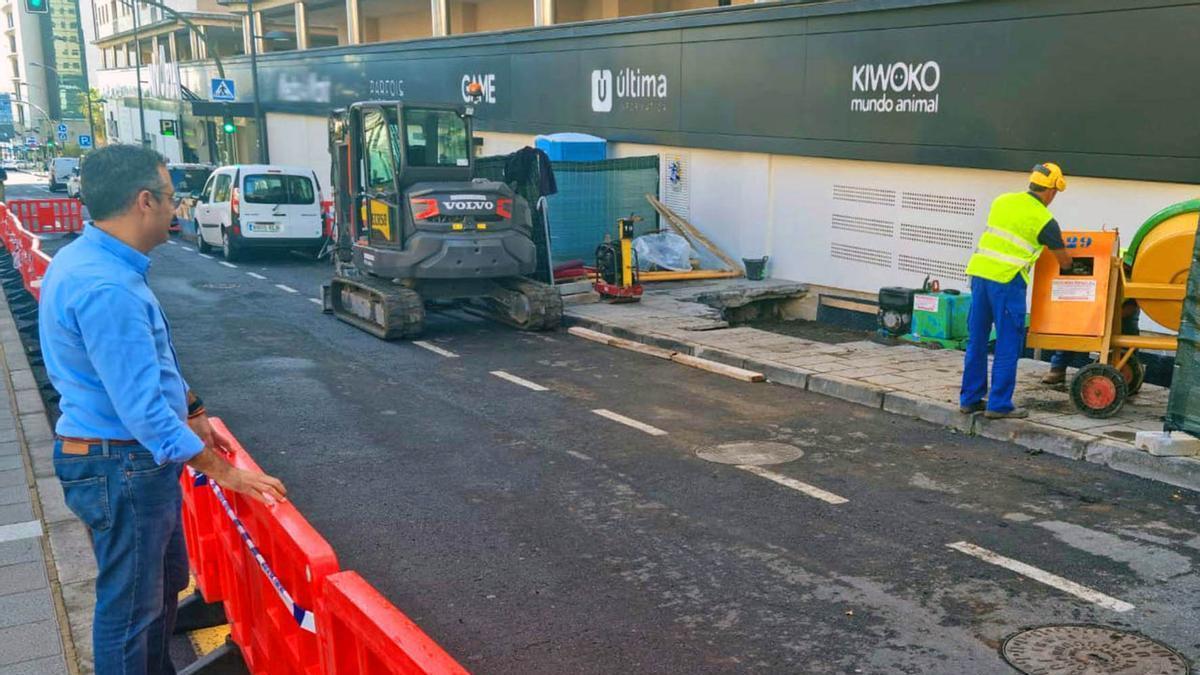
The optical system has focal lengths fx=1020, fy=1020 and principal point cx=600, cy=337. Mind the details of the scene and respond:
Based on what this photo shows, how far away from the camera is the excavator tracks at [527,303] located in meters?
14.0

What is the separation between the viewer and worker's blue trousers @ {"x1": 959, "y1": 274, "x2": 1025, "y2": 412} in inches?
338

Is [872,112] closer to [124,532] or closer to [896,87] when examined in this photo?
[896,87]

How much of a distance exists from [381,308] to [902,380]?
6.74 meters

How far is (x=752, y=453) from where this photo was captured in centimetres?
832

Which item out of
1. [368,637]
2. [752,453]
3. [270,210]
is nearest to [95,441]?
[368,637]

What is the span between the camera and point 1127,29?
448 inches

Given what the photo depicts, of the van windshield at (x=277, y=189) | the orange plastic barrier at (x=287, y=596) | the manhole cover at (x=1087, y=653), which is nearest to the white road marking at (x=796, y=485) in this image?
the manhole cover at (x=1087, y=653)

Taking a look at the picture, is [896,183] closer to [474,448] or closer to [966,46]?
[966,46]

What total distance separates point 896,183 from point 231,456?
12.1 metres

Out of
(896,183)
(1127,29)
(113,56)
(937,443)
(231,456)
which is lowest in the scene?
(937,443)

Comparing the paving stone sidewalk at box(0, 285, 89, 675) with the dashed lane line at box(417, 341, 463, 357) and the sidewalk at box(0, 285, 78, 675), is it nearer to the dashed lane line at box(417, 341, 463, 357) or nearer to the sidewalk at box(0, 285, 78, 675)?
the sidewalk at box(0, 285, 78, 675)

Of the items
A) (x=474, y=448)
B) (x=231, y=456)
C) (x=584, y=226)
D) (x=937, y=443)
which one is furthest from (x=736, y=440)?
(x=584, y=226)

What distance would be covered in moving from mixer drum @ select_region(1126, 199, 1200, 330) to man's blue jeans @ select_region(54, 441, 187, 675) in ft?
26.6

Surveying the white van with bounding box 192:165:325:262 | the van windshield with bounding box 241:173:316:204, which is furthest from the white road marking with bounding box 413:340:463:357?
the van windshield with bounding box 241:173:316:204
